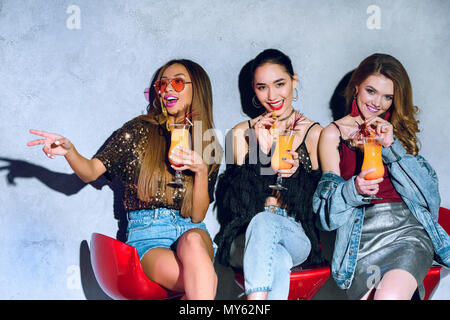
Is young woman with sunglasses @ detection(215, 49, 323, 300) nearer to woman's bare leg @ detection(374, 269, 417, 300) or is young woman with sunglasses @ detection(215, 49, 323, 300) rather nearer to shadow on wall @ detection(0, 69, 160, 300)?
woman's bare leg @ detection(374, 269, 417, 300)

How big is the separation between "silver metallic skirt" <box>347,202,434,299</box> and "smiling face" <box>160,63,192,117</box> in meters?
1.44

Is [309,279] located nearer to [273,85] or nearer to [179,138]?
[179,138]

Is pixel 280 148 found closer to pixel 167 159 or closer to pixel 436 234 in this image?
pixel 167 159

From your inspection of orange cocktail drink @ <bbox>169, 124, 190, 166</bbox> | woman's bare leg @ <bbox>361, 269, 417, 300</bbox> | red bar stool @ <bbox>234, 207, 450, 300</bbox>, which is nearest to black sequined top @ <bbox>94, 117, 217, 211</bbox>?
orange cocktail drink @ <bbox>169, 124, 190, 166</bbox>

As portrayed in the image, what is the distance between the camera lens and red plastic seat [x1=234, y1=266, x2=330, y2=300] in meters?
3.05

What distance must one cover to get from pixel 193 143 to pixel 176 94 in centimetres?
37

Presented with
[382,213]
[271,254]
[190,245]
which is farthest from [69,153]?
[382,213]

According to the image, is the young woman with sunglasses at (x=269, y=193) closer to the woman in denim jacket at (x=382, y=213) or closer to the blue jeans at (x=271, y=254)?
the blue jeans at (x=271, y=254)

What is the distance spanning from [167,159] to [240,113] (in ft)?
2.66

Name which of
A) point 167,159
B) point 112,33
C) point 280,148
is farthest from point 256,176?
point 112,33

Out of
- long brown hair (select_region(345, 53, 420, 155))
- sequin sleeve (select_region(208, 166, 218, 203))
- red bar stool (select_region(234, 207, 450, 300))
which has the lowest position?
red bar stool (select_region(234, 207, 450, 300))

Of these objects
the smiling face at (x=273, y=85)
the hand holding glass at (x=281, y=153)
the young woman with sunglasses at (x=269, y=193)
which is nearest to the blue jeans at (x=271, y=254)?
the young woman with sunglasses at (x=269, y=193)

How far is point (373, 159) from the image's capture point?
312 centimetres
